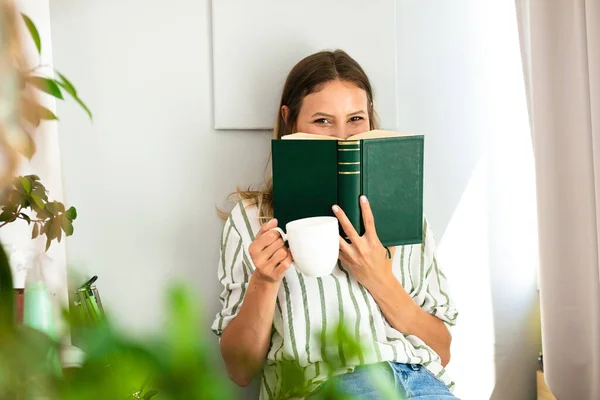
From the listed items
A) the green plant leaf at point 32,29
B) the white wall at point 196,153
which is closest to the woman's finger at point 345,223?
the white wall at point 196,153

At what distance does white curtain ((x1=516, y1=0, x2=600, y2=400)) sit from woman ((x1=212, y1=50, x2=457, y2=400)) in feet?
0.90

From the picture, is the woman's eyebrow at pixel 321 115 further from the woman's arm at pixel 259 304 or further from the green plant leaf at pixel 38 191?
the green plant leaf at pixel 38 191

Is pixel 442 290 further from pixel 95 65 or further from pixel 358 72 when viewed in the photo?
pixel 95 65

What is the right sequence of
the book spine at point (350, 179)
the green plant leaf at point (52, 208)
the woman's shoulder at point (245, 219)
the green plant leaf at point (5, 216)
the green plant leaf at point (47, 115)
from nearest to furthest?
the green plant leaf at point (47, 115)
the green plant leaf at point (5, 216)
the green plant leaf at point (52, 208)
the book spine at point (350, 179)
the woman's shoulder at point (245, 219)

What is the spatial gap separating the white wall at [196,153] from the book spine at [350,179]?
0.38 m

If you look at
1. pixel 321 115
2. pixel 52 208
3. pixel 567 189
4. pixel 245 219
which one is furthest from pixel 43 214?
pixel 567 189

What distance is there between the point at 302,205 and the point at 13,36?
2.43 ft

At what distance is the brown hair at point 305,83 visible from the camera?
143cm

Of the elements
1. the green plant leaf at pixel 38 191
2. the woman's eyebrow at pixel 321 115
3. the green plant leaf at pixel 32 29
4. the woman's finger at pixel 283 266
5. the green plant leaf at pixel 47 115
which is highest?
the woman's eyebrow at pixel 321 115

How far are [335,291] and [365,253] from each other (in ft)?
0.38

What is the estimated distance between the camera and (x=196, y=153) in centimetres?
155

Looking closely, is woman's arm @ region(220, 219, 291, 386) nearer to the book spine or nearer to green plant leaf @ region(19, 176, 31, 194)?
the book spine

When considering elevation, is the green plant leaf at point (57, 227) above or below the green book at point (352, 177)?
below

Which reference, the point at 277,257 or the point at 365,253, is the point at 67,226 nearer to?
the point at 277,257
